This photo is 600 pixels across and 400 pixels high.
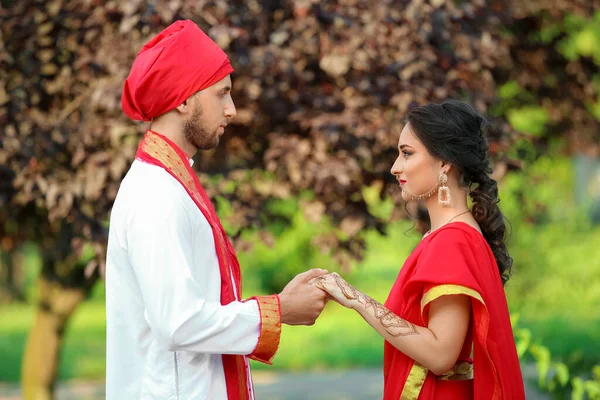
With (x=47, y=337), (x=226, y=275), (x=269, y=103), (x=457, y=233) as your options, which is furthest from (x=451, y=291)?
(x=47, y=337)

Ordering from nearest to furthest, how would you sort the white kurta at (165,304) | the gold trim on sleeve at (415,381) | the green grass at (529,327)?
the white kurta at (165,304), the gold trim on sleeve at (415,381), the green grass at (529,327)

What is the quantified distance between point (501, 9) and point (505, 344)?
2.99 meters

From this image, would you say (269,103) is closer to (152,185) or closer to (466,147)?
(466,147)

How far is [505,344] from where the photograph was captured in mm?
2672

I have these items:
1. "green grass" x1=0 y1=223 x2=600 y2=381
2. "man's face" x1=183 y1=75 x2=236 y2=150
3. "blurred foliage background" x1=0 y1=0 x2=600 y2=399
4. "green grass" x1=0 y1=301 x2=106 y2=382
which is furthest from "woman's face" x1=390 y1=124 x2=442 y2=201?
"green grass" x1=0 y1=301 x2=106 y2=382

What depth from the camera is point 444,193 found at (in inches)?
108

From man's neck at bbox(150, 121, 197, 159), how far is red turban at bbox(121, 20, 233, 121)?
3 cm

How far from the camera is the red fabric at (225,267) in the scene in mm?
2572

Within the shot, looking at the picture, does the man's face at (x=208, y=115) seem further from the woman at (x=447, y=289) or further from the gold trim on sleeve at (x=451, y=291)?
the gold trim on sleeve at (x=451, y=291)

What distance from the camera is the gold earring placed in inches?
108

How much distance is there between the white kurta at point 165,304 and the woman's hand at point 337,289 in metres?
0.28

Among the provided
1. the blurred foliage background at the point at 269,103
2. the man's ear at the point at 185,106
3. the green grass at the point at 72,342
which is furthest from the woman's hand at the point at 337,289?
the green grass at the point at 72,342

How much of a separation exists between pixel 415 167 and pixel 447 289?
1.35 ft

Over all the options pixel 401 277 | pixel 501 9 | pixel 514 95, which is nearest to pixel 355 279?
pixel 514 95
